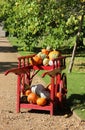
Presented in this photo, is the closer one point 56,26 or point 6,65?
point 6,65

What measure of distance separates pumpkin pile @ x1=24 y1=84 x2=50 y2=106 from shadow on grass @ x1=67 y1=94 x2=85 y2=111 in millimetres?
727

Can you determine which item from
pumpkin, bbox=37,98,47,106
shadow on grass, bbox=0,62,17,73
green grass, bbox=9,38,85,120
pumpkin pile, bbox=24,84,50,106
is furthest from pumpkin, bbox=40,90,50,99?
shadow on grass, bbox=0,62,17,73

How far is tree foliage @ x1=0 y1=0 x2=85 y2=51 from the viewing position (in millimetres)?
13945

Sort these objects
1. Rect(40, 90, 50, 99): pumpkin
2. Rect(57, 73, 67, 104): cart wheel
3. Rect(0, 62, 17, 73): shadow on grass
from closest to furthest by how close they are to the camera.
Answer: Rect(40, 90, 50, 99): pumpkin → Rect(57, 73, 67, 104): cart wheel → Rect(0, 62, 17, 73): shadow on grass

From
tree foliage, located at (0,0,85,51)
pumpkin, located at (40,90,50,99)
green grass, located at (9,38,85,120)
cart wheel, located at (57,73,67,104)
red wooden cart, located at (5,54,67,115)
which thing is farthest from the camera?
tree foliage, located at (0,0,85,51)

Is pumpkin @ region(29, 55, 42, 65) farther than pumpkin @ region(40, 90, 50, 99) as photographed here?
Yes

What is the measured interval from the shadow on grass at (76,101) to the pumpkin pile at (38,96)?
727 mm

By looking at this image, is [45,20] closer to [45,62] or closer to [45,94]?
[45,62]

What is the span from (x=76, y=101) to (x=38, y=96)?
1197 millimetres

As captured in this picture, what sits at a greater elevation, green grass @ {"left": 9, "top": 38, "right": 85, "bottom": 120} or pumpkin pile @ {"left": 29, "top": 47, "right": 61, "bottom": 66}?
pumpkin pile @ {"left": 29, "top": 47, "right": 61, "bottom": 66}

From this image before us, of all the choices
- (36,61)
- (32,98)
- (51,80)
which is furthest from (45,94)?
(36,61)

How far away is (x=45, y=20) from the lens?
20.3m

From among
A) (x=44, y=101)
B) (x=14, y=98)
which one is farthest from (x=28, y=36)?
(x=44, y=101)

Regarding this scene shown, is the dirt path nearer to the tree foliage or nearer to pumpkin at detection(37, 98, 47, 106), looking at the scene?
pumpkin at detection(37, 98, 47, 106)
